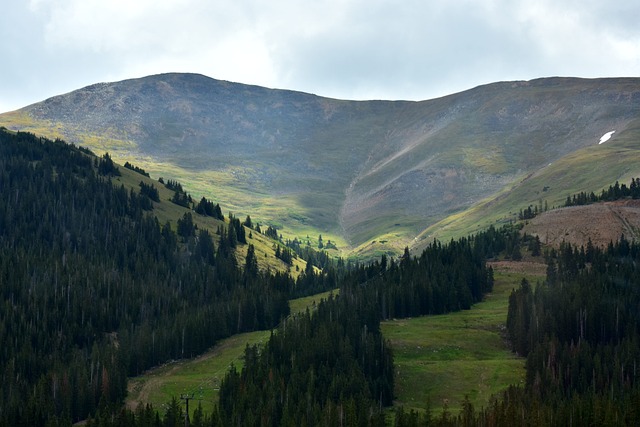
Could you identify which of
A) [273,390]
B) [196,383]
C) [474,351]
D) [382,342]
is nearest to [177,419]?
[273,390]

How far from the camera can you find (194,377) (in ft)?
533

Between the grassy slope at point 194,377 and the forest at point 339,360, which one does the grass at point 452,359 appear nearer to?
the forest at point 339,360

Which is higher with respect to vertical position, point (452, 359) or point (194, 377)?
point (452, 359)

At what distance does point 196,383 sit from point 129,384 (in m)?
18.2

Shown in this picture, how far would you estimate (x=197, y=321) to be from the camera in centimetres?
19188

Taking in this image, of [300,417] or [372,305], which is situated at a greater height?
[372,305]

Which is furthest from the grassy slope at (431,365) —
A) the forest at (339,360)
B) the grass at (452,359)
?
the forest at (339,360)

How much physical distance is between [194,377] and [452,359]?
56.0 metres

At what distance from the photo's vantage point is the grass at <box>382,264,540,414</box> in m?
132

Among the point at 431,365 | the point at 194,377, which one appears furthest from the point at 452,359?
the point at 194,377

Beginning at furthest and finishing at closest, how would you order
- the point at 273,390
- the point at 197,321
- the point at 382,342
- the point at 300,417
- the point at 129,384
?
the point at 197,321 → the point at 129,384 → the point at 382,342 → the point at 273,390 → the point at 300,417

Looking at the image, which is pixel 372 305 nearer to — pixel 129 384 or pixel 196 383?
pixel 196 383

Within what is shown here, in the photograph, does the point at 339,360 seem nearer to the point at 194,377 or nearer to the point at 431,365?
the point at 431,365

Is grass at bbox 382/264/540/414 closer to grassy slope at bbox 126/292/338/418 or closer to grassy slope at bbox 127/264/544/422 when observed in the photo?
grassy slope at bbox 127/264/544/422
